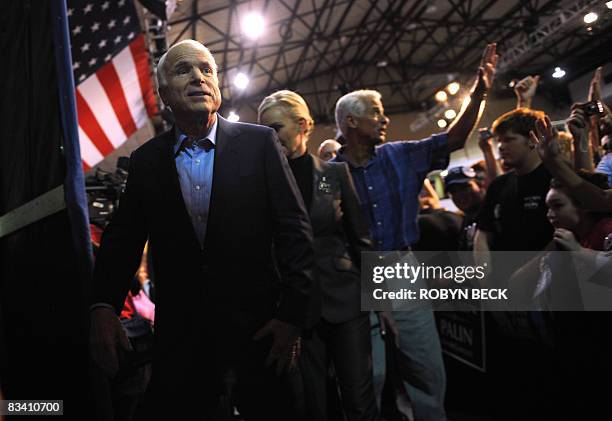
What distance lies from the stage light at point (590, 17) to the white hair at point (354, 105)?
895 mm

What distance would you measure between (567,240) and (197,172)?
1.38 meters

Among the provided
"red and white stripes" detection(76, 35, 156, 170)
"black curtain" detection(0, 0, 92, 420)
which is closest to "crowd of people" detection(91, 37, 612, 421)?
"black curtain" detection(0, 0, 92, 420)

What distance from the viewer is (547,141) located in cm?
165

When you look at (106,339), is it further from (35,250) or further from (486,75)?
(486,75)

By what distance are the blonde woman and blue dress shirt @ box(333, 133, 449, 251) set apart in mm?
349

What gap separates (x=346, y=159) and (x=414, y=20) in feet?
34.3

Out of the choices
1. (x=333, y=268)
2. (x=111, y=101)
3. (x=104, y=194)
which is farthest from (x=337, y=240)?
(x=111, y=101)

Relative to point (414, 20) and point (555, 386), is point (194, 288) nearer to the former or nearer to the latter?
point (555, 386)

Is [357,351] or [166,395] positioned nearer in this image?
[166,395]

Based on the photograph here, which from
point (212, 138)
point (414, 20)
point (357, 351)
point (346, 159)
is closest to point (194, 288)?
point (212, 138)

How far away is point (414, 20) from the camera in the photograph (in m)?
11.0

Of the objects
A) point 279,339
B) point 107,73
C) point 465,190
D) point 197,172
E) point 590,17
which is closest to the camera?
point 279,339

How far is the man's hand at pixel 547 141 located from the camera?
5.37 feet

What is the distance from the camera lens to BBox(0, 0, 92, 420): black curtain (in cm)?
147
